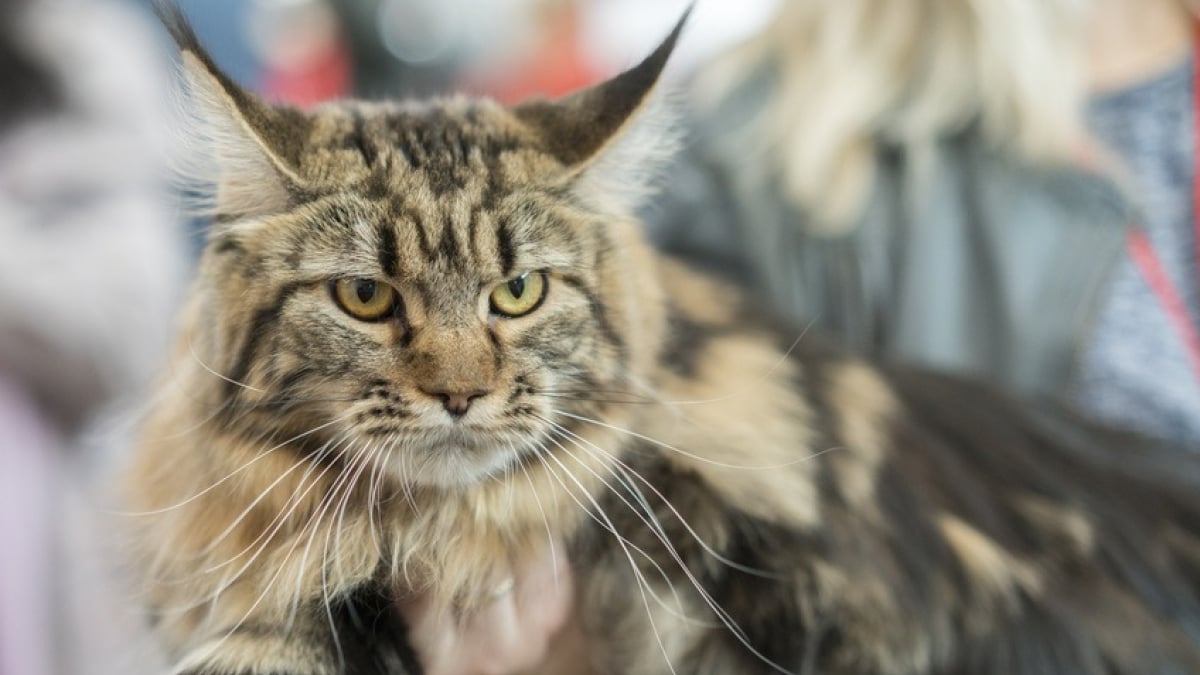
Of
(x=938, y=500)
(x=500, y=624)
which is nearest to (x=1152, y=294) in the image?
(x=938, y=500)

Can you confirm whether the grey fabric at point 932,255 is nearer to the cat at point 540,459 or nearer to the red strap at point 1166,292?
the red strap at point 1166,292

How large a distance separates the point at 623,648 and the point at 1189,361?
2.98 ft

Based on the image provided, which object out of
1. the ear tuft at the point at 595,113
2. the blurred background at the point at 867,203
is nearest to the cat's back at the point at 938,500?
the blurred background at the point at 867,203

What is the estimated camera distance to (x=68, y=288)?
1205mm

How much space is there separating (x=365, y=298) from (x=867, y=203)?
2.86 ft

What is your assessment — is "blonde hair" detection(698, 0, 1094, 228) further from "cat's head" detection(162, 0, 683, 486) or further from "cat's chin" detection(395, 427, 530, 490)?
"cat's chin" detection(395, 427, 530, 490)

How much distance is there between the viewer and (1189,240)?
49.8 inches

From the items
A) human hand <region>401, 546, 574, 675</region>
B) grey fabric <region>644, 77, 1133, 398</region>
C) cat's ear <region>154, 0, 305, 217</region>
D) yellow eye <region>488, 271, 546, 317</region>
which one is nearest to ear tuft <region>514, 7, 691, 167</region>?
yellow eye <region>488, 271, 546, 317</region>

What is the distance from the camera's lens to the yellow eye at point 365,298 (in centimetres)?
65

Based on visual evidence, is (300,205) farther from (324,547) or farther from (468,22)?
(468,22)

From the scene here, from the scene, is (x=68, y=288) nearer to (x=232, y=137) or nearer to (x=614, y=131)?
(x=232, y=137)

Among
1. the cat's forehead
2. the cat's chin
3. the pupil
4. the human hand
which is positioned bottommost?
the human hand

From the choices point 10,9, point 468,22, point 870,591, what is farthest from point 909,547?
point 468,22

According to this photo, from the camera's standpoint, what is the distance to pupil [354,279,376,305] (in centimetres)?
65
